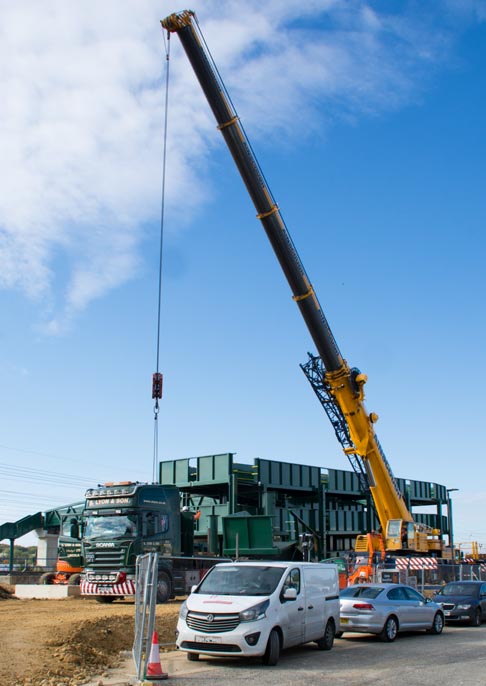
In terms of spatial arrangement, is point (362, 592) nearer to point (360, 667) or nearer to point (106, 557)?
point (360, 667)

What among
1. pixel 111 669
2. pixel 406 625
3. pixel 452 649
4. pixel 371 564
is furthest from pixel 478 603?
pixel 111 669

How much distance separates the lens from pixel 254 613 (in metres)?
12.3

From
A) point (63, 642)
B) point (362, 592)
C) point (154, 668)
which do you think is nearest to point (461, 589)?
point (362, 592)

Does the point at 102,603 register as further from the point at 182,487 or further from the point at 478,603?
the point at 182,487

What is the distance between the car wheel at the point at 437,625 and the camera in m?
18.1

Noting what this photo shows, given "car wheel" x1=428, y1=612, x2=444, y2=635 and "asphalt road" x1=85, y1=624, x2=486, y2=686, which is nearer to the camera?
"asphalt road" x1=85, y1=624, x2=486, y2=686

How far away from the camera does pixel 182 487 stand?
135ft

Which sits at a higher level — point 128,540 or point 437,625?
point 128,540

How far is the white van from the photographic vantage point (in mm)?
12227

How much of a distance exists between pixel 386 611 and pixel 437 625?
2.63m

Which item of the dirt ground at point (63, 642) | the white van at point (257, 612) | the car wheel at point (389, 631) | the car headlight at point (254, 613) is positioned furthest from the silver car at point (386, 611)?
the car headlight at point (254, 613)

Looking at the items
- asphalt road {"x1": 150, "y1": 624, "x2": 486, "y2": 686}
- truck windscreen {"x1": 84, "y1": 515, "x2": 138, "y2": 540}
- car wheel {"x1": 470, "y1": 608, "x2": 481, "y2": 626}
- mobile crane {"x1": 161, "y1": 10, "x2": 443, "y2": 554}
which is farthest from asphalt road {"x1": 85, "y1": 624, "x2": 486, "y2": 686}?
mobile crane {"x1": 161, "y1": 10, "x2": 443, "y2": 554}

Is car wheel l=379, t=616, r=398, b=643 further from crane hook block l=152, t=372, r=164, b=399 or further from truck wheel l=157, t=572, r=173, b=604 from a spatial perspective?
crane hook block l=152, t=372, r=164, b=399

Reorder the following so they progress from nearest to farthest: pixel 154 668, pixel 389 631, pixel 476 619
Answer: pixel 154 668, pixel 389 631, pixel 476 619
